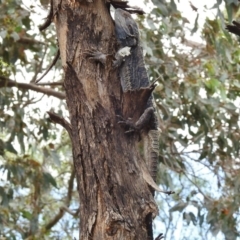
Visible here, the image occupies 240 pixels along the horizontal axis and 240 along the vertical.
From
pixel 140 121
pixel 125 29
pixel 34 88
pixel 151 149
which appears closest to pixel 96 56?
pixel 140 121

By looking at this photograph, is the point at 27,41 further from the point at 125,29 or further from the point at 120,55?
the point at 120,55

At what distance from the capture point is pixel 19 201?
4.90 m

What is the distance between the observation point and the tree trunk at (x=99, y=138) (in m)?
1.96

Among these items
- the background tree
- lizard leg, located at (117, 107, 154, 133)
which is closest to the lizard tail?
lizard leg, located at (117, 107, 154, 133)

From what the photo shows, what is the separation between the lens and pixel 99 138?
207 centimetres

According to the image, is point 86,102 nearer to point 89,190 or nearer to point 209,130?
point 89,190

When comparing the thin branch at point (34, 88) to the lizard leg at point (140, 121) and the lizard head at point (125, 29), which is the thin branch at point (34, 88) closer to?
the lizard head at point (125, 29)

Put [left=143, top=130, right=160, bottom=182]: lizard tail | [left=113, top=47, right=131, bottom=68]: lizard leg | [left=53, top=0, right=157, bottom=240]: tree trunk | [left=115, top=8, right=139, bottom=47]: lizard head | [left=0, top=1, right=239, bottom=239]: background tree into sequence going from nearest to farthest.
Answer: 1. [left=53, top=0, right=157, bottom=240]: tree trunk
2. [left=113, top=47, right=131, bottom=68]: lizard leg
3. [left=143, top=130, right=160, bottom=182]: lizard tail
4. [left=115, top=8, right=139, bottom=47]: lizard head
5. [left=0, top=1, right=239, bottom=239]: background tree

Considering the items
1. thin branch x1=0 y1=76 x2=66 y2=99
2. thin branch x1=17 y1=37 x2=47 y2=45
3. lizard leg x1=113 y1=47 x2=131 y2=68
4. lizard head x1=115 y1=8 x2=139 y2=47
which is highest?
thin branch x1=17 y1=37 x2=47 y2=45

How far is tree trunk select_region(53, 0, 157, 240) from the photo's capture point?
6.44ft

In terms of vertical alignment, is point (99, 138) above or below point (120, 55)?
below

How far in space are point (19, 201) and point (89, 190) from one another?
9.82ft

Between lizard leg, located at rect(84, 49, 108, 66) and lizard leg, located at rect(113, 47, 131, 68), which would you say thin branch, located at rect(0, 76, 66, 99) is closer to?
lizard leg, located at rect(113, 47, 131, 68)

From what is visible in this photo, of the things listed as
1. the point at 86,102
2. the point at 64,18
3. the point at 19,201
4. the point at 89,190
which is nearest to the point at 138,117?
the point at 86,102
